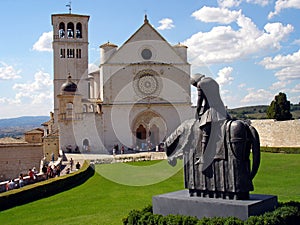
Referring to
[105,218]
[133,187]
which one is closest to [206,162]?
[105,218]

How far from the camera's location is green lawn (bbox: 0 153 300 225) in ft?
40.3

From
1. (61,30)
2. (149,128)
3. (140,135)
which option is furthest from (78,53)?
(149,128)

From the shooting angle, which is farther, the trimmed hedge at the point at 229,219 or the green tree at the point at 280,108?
the green tree at the point at 280,108

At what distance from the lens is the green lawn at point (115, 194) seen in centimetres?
1229

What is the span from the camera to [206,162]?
26.4ft

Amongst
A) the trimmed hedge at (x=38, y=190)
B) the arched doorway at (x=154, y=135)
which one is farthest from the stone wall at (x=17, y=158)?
the trimmed hedge at (x=38, y=190)

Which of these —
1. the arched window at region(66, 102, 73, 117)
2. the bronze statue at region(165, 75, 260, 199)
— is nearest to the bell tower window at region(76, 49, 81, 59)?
the arched window at region(66, 102, 73, 117)

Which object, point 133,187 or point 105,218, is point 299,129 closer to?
point 133,187

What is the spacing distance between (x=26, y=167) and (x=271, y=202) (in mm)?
34011

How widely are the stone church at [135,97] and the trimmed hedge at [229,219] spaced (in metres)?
30.1

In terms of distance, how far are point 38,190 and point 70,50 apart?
100 feet

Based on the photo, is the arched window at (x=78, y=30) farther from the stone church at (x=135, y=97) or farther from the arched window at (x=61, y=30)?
the stone church at (x=135, y=97)

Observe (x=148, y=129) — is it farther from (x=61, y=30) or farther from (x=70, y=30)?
(x=61, y=30)

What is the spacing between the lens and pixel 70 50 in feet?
152
